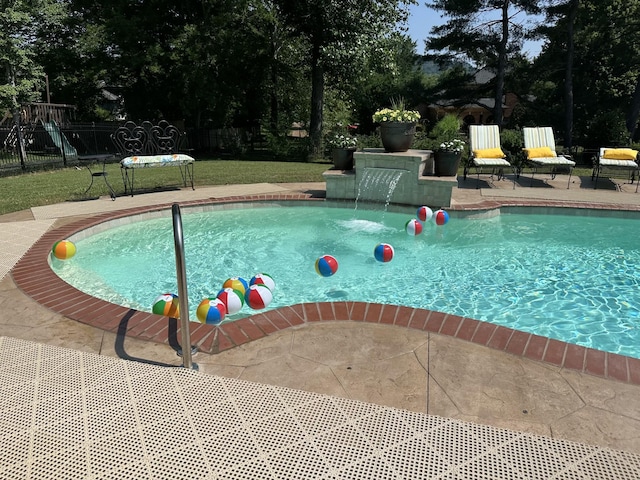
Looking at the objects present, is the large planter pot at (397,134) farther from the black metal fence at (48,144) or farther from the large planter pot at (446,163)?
the black metal fence at (48,144)

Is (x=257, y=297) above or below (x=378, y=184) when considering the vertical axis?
below

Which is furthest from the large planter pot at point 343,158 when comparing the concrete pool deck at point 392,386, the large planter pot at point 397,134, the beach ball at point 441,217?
the concrete pool deck at point 392,386

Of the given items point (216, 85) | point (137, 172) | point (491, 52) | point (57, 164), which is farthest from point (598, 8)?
point (57, 164)

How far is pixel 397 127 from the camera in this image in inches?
344

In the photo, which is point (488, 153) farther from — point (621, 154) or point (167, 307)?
point (167, 307)

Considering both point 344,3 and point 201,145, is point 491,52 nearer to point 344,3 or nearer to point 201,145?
point 344,3

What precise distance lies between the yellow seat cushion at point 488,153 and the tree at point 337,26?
8.43 meters

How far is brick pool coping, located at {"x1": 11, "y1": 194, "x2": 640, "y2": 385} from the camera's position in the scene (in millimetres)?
2949

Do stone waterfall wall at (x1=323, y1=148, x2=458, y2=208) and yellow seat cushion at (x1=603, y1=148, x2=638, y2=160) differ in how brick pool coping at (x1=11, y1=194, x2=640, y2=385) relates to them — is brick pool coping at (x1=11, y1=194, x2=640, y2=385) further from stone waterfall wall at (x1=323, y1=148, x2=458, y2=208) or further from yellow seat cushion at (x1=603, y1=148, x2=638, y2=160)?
→ yellow seat cushion at (x1=603, y1=148, x2=638, y2=160)

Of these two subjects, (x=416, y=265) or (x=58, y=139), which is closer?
(x=416, y=265)

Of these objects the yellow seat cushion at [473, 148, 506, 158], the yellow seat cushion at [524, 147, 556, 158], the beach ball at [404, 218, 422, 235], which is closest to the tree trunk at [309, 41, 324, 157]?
the yellow seat cushion at [473, 148, 506, 158]

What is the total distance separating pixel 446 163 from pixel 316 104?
1201 cm

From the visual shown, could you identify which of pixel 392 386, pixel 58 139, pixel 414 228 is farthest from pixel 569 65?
pixel 392 386

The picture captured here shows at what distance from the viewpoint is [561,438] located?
2.24 meters
